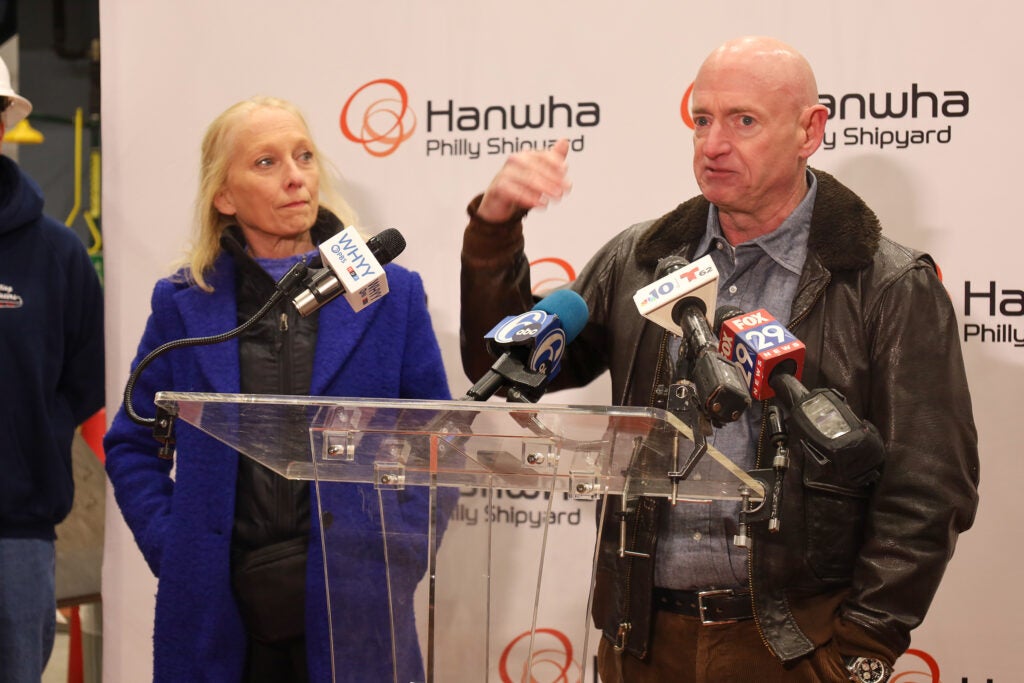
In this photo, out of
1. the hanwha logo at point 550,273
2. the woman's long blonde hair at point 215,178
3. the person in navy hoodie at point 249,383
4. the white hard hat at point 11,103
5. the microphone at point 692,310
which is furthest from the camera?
the hanwha logo at point 550,273

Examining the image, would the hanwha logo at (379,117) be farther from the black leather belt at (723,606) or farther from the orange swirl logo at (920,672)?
the orange swirl logo at (920,672)

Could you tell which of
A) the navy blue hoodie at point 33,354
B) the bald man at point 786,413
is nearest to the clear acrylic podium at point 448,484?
the bald man at point 786,413

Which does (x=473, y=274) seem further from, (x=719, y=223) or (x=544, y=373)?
(x=544, y=373)

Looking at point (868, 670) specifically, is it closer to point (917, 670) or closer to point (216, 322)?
point (917, 670)

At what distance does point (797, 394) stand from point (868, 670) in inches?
34.6

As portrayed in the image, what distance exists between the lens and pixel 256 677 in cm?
287

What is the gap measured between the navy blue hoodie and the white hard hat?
18 cm

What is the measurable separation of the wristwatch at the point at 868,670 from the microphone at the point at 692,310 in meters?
0.93

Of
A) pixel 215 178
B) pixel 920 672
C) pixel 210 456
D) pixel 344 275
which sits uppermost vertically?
pixel 215 178

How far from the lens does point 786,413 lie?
100 inches

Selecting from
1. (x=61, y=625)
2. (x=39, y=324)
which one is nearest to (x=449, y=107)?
(x=39, y=324)

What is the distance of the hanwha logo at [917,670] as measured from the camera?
349 centimetres

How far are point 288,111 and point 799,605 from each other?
1990 millimetres

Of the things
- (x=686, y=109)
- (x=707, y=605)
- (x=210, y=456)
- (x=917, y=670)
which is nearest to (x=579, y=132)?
(x=686, y=109)
